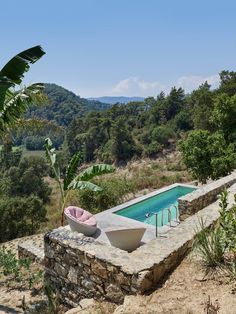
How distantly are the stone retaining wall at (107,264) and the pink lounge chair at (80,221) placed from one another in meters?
1.47

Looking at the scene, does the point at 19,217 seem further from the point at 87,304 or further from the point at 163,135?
the point at 163,135

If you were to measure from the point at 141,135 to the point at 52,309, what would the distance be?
138 feet

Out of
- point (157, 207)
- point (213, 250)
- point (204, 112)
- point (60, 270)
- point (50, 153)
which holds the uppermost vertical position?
point (204, 112)

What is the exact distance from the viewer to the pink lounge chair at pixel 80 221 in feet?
22.6

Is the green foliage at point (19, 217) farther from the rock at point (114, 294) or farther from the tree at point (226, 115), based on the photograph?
the rock at point (114, 294)

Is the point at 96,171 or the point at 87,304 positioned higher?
the point at 96,171

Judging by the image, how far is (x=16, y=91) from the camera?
670 centimetres

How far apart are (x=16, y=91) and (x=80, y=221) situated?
3.31 m

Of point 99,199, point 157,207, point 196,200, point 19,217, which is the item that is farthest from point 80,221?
point 19,217

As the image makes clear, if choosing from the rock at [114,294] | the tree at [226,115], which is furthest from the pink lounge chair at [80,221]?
the tree at [226,115]

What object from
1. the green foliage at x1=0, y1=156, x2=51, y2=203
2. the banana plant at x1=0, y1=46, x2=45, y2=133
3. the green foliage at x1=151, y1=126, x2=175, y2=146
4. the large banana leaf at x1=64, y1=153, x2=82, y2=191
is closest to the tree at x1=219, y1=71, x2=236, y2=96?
the green foliage at x1=151, y1=126, x2=175, y2=146

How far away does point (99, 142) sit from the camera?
54.3 meters

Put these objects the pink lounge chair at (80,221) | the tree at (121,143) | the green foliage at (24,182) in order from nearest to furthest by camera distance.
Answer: the pink lounge chair at (80,221) → the green foliage at (24,182) → the tree at (121,143)

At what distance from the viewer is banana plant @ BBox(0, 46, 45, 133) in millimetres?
5578
